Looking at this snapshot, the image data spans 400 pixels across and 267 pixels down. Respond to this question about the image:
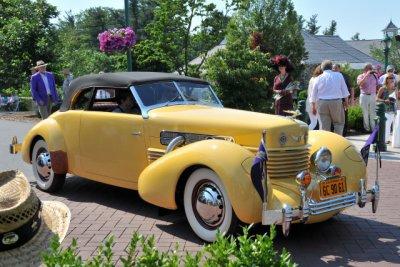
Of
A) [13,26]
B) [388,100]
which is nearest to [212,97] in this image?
[388,100]

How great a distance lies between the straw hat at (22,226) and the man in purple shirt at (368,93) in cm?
1046

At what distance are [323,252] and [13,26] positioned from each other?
20120 millimetres

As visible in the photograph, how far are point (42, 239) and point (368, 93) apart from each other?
10914mm

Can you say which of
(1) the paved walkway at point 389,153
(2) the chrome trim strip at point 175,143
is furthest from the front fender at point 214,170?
(1) the paved walkway at point 389,153

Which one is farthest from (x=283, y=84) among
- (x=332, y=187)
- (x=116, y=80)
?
(x=332, y=187)

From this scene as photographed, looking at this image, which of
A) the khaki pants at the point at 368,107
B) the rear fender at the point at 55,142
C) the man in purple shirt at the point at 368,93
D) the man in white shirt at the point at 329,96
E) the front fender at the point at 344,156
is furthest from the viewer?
the khaki pants at the point at 368,107

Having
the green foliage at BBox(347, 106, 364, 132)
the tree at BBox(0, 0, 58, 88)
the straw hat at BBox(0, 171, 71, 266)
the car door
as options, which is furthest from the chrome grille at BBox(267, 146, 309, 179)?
the tree at BBox(0, 0, 58, 88)

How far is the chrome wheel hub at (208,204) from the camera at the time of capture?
4820 millimetres

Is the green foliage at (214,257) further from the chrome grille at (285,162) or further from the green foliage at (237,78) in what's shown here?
the green foliage at (237,78)

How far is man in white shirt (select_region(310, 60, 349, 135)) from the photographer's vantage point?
945 cm

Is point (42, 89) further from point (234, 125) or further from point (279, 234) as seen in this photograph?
point (279, 234)

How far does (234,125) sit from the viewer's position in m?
5.23

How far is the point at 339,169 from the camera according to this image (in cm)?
508

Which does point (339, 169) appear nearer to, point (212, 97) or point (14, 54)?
point (212, 97)
